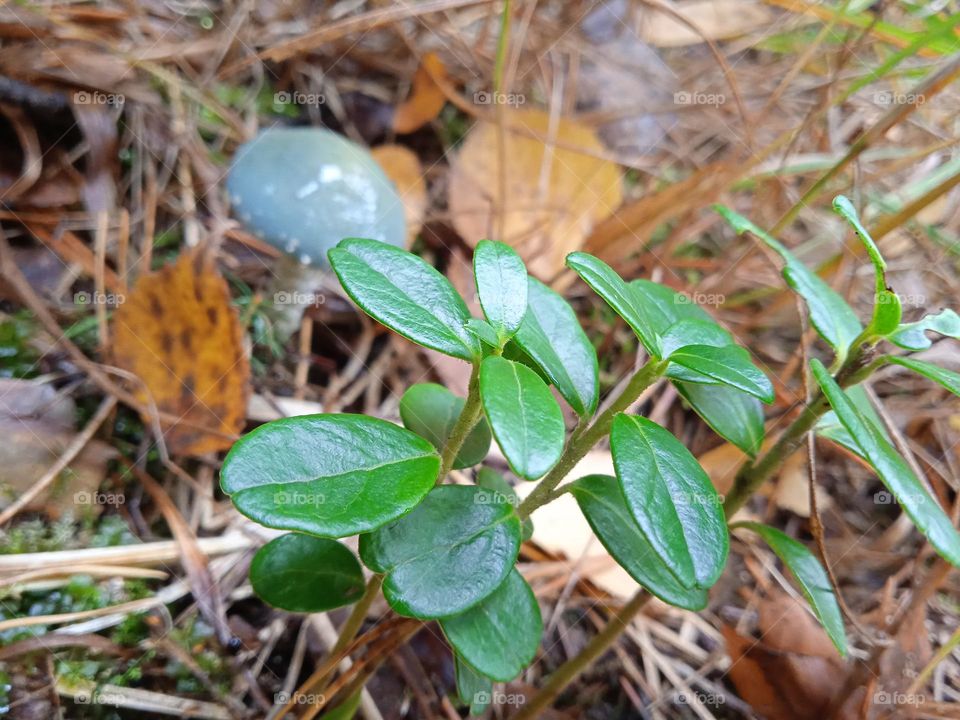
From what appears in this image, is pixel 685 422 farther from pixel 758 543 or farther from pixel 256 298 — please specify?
pixel 256 298

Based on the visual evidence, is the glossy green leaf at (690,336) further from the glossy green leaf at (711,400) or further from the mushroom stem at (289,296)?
the mushroom stem at (289,296)

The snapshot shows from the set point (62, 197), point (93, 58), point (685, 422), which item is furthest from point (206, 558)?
point (93, 58)

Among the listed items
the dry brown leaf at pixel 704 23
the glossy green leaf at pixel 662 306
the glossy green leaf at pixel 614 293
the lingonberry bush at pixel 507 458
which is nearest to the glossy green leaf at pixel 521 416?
the lingonberry bush at pixel 507 458

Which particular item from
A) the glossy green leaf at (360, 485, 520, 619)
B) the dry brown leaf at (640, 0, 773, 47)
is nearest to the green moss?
the glossy green leaf at (360, 485, 520, 619)

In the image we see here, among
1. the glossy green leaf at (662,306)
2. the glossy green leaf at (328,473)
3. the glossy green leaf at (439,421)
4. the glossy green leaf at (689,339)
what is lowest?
the glossy green leaf at (439,421)

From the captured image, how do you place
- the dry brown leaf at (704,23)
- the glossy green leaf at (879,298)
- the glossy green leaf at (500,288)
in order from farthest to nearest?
the dry brown leaf at (704,23) → the glossy green leaf at (879,298) → the glossy green leaf at (500,288)

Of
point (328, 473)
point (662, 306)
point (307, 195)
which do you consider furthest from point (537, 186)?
point (328, 473)

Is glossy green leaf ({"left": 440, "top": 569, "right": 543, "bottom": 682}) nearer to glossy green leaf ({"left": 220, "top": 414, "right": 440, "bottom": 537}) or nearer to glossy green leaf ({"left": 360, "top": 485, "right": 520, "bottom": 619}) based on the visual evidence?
glossy green leaf ({"left": 360, "top": 485, "right": 520, "bottom": 619})
